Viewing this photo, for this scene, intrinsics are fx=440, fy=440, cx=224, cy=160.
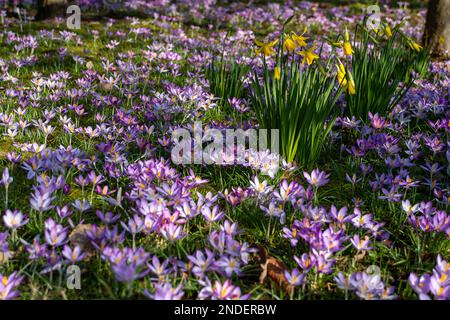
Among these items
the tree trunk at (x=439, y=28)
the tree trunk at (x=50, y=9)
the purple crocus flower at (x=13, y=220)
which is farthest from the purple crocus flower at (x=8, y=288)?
the tree trunk at (x=50, y=9)

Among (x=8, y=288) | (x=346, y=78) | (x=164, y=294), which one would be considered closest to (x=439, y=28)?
(x=346, y=78)

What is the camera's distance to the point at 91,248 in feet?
6.83

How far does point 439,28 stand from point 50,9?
687cm

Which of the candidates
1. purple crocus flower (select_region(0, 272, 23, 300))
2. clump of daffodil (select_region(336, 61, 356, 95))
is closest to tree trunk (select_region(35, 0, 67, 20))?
clump of daffodil (select_region(336, 61, 356, 95))

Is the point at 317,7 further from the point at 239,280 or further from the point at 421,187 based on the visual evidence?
the point at 239,280

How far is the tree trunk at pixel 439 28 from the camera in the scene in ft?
19.9

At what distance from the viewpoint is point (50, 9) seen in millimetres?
8508

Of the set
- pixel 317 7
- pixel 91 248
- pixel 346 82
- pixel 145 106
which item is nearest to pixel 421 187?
pixel 346 82

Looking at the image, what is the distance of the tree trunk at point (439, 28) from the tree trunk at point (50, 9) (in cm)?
656

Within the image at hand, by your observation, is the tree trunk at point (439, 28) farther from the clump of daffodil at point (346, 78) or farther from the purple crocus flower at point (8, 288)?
the purple crocus flower at point (8, 288)

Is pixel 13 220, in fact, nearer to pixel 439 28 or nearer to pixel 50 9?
pixel 439 28

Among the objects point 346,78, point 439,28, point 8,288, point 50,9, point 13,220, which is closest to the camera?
point 8,288

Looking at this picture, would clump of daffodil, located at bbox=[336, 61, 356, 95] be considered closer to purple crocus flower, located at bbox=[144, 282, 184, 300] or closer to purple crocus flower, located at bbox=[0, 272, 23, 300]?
purple crocus flower, located at bbox=[144, 282, 184, 300]

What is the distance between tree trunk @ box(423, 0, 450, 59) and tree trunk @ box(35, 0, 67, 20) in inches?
258
